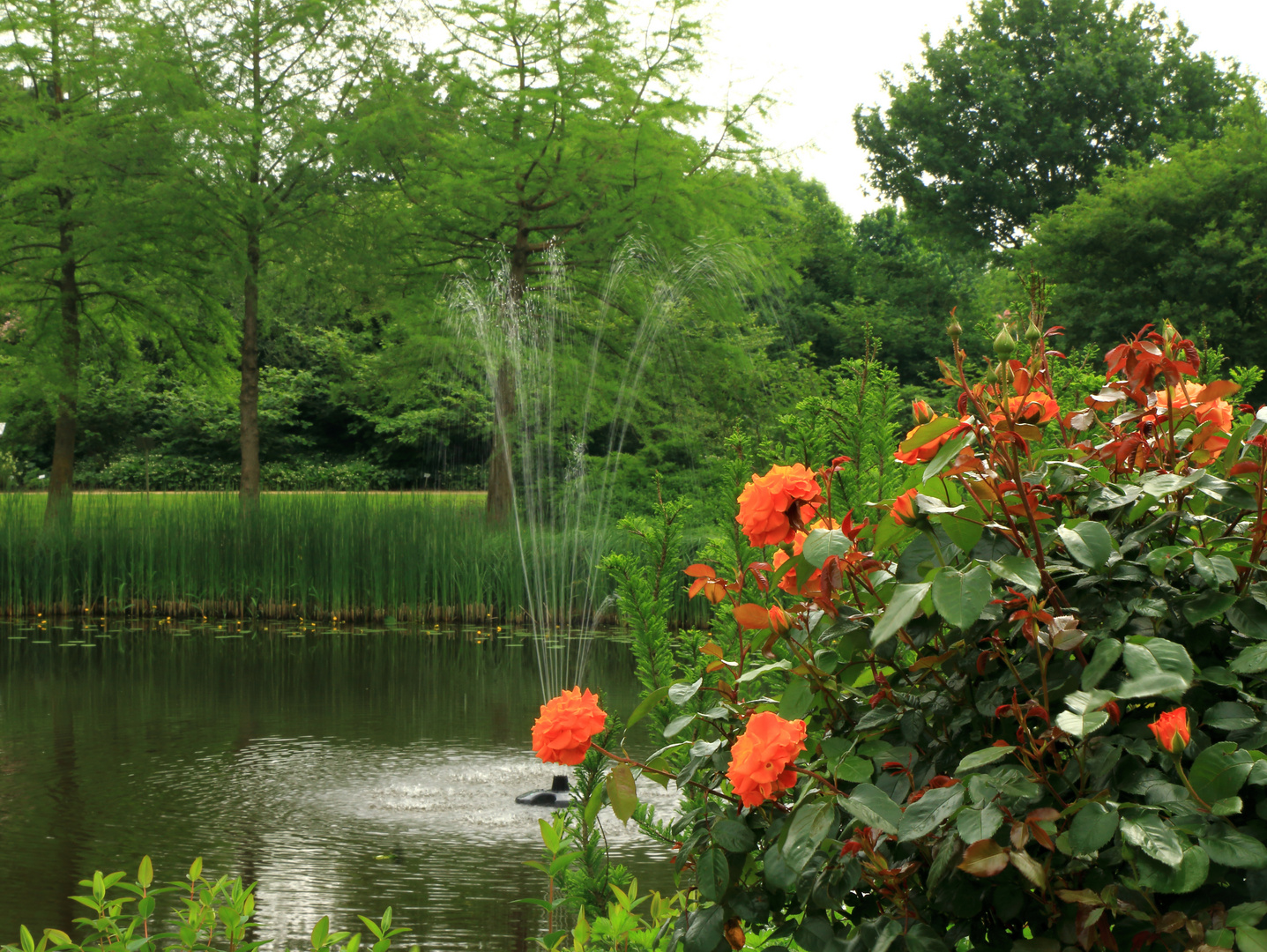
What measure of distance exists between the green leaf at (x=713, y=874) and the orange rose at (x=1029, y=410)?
0.66 meters

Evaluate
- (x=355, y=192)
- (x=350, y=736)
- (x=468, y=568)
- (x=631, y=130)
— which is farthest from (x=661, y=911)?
(x=355, y=192)

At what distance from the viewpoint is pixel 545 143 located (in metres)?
13.8

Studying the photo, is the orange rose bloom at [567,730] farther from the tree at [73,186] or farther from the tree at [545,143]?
the tree at [73,186]

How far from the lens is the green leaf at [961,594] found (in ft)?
3.92

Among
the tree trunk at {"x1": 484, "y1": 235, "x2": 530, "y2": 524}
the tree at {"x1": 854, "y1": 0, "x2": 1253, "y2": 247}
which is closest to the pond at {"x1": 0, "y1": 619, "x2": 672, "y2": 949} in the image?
the tree trunk at {"x1": 484, "y1": 235, "x2": 530, "y2": 524}

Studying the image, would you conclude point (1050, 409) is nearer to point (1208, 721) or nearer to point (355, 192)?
point (1208, 721)

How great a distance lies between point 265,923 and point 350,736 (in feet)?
9.16

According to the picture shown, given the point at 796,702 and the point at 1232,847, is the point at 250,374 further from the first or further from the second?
the point at 1232,847

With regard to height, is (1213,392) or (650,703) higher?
(1213,392)

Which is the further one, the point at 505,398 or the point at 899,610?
the point at 505,398

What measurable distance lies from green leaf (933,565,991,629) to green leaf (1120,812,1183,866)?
0.26 meters

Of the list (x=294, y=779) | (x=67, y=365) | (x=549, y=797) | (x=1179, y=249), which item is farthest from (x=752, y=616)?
(x=1179, y=249)

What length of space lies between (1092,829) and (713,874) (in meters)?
0.49

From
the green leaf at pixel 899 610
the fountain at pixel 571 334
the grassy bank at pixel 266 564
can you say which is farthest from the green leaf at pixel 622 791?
the fountain at pixel 571 334
